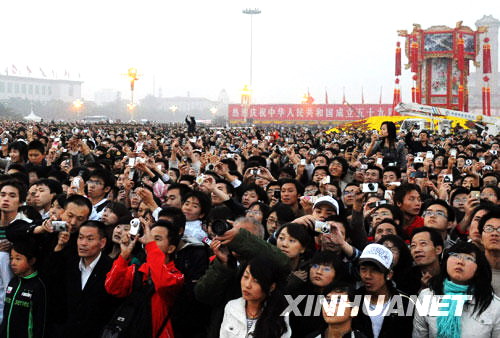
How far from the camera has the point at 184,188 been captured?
19.9 ft

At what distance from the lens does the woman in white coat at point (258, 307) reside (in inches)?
128

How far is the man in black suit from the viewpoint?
A: 401cm

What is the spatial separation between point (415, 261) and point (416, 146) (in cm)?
1033

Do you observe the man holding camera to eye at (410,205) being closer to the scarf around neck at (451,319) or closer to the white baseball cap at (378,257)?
Answer: the white baseball cap at (378,257)

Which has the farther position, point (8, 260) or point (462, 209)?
point (462, 209)

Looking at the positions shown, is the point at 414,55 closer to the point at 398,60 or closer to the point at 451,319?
the point at 398,60

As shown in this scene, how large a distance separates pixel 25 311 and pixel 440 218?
3.62 meters

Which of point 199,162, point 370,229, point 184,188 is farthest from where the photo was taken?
point 199,162

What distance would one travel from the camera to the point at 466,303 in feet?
11.2

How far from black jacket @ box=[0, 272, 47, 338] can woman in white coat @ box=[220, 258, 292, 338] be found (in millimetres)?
1532

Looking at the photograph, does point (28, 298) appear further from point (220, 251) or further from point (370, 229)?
point (370, 229)

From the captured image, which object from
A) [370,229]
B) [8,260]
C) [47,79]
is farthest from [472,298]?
[47,79]

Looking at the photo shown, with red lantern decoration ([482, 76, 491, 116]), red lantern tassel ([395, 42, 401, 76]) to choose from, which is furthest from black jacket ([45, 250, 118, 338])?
red lantern decoration ([482, 76, 491, 116])

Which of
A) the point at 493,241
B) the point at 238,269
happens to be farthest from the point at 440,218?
the point at 238,269
